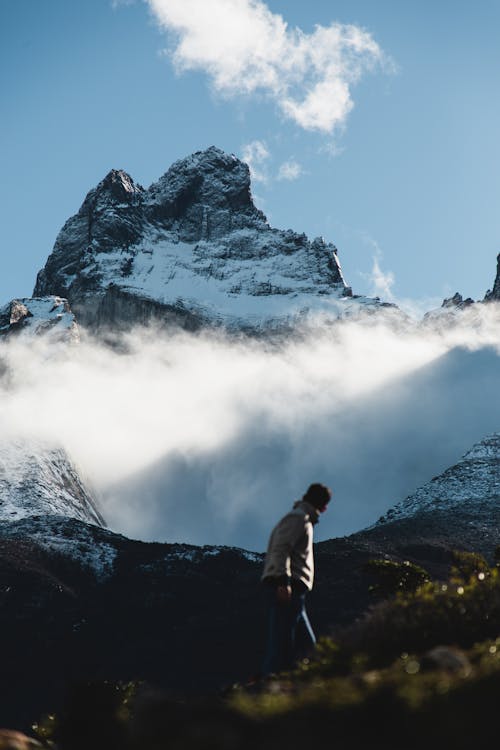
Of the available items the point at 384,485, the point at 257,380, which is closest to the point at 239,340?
the point at 257,380

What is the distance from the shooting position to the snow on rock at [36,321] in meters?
134

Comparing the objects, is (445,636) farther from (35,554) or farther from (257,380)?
(257,380)

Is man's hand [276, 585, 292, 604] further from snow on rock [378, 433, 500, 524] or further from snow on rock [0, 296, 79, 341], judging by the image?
snow on rock [0, 296, 79, 341]

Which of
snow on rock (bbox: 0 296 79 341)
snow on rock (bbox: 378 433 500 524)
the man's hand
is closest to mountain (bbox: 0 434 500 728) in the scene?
snow on rock (bbox: 378 433 500 524)

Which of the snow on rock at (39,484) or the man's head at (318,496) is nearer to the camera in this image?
the man's head at (318,496)

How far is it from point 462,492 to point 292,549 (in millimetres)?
69605

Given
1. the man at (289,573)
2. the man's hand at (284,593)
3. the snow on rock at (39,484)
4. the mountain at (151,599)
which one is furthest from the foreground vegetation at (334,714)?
the snow on rock at (39,484)

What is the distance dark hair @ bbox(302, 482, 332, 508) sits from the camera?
11594 mm

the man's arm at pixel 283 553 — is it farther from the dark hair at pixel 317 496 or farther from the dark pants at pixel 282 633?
the dark hair at pixel 317 496

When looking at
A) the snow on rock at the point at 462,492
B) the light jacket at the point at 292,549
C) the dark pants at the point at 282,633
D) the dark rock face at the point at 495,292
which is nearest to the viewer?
the light jacket at the point at 292,549

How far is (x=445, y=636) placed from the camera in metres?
10.7

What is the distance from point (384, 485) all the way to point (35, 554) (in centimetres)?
11269

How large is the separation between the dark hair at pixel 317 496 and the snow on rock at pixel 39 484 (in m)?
60.0

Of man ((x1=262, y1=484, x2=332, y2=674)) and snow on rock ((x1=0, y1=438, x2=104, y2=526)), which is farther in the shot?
snow on rock ((x1=0, y1=438, x2=104, y2=526))
